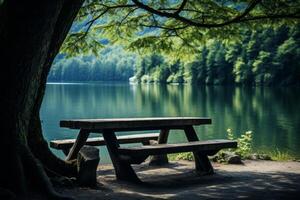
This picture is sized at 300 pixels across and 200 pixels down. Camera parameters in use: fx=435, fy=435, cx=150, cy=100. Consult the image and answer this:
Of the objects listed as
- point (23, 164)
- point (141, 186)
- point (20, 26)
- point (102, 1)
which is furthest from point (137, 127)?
point (102, 1)

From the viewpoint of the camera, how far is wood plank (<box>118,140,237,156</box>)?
6.74m

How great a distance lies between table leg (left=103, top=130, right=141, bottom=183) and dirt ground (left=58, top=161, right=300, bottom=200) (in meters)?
0.19

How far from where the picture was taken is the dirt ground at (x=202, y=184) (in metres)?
6.04

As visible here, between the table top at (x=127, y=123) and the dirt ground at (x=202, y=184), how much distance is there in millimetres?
923

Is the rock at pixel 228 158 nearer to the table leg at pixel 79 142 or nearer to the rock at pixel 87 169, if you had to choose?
the table leg at pixel 79 142

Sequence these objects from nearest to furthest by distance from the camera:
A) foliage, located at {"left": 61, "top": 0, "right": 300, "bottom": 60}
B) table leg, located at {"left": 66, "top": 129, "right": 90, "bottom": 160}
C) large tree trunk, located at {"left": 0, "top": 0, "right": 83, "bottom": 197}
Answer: large tree trunk, located at {"left": 0, "top": 0, "right": 83, "bottom": 197} → table leg, located at {"left": 66, "top": 129, "right": 90, "bottom": 160} → foliage, located at {"left": 61, "top": 0, "right": 300, "bottom": 60}

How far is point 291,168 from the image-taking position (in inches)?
367

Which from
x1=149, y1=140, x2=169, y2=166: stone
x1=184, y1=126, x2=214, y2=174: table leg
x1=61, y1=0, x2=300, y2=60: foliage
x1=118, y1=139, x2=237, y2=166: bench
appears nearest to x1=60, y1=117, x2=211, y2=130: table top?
x1=184, y1=126, x2=214, y2=174: table leg

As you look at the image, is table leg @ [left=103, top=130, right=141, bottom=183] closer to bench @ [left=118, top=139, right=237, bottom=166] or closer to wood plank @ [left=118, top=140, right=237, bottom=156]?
bench @ [left=118, top=139, right=237, bottom=166]

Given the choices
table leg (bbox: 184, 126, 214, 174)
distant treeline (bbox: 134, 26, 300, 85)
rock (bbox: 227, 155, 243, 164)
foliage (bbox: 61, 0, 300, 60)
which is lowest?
rock (bbox: 227, 155, 243, 164)

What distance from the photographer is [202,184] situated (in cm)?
720

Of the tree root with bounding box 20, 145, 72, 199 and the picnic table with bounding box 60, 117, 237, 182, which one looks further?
the picnic table with bounding box 60, 117, 237, 182

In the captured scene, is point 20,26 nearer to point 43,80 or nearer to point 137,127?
point 43,80

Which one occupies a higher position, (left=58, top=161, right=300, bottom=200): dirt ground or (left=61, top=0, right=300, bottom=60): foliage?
(left=61, top=0, right=300, bottom=60): foliage
